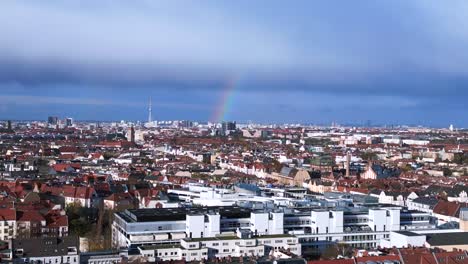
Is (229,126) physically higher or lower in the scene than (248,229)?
higher

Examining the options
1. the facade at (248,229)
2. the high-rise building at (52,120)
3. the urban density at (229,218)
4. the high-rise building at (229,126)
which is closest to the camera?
the urban density at (229,218)

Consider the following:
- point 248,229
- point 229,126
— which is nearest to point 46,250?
point 248,229

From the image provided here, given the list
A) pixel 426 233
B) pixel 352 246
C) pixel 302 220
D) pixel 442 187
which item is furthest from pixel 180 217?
pixel 442 187

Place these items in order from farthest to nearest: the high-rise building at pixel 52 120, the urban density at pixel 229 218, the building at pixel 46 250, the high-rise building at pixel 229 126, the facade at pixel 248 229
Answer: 1. the high-rise building at pixel 52 120
2. the high-rise building at pixel 229 126
3. the facade at pixel 248 229
4. the urban density at pixel 229 218
5. the building at pixel 46 250

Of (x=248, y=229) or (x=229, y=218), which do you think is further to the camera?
(x=229, y=218)

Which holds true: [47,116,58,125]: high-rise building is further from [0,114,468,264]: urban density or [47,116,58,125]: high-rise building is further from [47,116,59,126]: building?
[0,114,468,264]: urban density

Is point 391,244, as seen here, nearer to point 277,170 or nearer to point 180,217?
point 180,217

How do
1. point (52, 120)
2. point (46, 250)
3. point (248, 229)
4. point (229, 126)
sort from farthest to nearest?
point (52, 120) < point (229, 126) < point (248, 229) < point (46, 250)

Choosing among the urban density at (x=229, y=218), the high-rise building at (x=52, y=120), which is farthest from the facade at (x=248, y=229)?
the high-rise building at (x=52, y=120)

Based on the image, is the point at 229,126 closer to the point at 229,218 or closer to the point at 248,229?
the point at 229,218

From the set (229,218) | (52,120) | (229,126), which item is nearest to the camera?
(229,218)

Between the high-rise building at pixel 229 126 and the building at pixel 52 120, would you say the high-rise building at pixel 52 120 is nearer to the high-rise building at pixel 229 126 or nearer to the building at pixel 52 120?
the building at pixel 52 120
